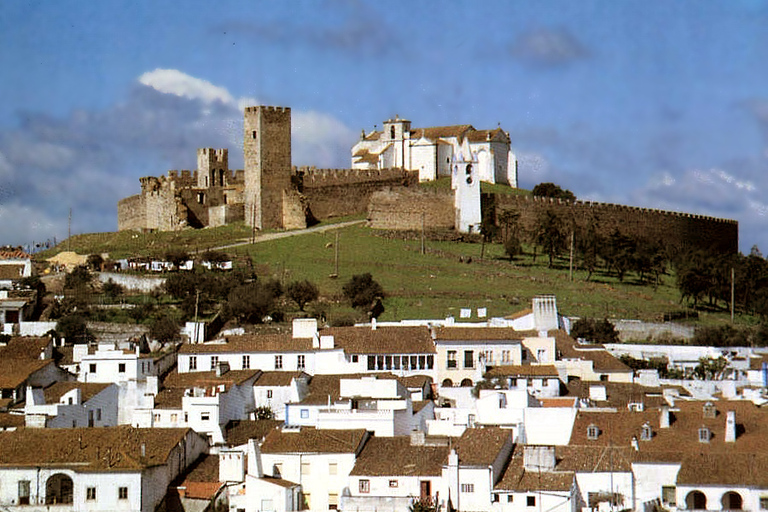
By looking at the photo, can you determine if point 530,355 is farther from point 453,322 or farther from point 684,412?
point 684,412

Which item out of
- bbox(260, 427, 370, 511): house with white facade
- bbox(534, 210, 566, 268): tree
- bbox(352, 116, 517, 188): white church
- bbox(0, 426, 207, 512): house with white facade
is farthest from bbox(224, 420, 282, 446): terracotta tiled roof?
bbox(352, 116, 517, 188): white church

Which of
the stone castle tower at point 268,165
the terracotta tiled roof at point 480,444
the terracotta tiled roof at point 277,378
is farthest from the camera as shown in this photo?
the stone castle tower at point 268,165

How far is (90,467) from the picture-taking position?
3791cm

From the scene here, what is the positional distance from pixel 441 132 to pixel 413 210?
1029 cm

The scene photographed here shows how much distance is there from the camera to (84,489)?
1489 inches

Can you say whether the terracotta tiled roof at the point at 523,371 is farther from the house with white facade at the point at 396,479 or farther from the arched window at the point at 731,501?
the arched window at the point at 731,501

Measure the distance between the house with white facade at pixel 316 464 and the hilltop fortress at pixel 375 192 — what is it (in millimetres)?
46019

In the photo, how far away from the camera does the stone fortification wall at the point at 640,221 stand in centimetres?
8856

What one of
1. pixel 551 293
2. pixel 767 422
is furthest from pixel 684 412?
pixel 551 293

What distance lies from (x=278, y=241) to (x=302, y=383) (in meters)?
34.0

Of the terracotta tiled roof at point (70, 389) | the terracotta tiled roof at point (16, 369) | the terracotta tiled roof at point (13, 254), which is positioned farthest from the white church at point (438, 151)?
the terracotta tiled roof at point (70, 389)

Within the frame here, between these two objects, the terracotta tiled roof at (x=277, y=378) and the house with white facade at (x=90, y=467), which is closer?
the house with white facade at (x=90, y=467)

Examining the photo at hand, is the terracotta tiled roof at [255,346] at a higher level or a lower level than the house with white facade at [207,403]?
higher

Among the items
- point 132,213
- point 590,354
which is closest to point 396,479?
point 590,354
